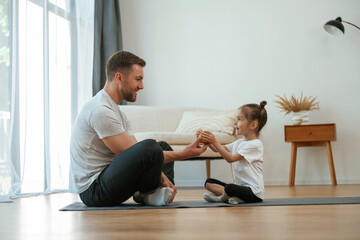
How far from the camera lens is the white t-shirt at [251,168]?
7.86ft

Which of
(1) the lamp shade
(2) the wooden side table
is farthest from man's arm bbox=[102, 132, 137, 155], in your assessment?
(1) the lamp shade

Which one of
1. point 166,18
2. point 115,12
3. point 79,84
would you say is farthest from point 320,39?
point 79,84

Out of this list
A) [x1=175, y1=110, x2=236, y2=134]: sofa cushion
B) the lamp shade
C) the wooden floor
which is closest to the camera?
the wooden floor

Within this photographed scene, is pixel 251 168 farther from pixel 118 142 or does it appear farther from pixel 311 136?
pixel 311 136

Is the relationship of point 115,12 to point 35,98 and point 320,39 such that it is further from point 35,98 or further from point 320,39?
point 320,39

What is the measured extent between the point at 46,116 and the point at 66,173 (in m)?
0.55

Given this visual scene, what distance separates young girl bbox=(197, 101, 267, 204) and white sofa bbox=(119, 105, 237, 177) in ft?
4.78

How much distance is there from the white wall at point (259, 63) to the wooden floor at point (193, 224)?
2.87 metres

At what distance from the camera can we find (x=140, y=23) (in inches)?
212

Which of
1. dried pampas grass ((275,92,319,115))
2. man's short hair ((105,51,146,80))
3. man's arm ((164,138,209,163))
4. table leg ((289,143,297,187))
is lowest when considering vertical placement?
table leg ((289,143,297,187))

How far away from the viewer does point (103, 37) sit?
16.1ft

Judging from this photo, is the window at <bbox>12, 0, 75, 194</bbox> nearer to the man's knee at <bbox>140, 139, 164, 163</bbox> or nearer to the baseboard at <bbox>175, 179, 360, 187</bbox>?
the baseboard at <bbox>175, 179, 360, 187</bbox>

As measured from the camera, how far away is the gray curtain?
4.65 m

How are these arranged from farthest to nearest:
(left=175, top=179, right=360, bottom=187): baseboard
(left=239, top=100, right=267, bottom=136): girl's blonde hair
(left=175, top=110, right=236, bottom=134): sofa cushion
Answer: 1. (left=175, top=179, right=360, bottom=187): baseboard
2. (left=175, top=110, right=236, bottom=134): sofa cushion
3. (left=239, top=100, right=267, bottom=136): girl's blonde hair
